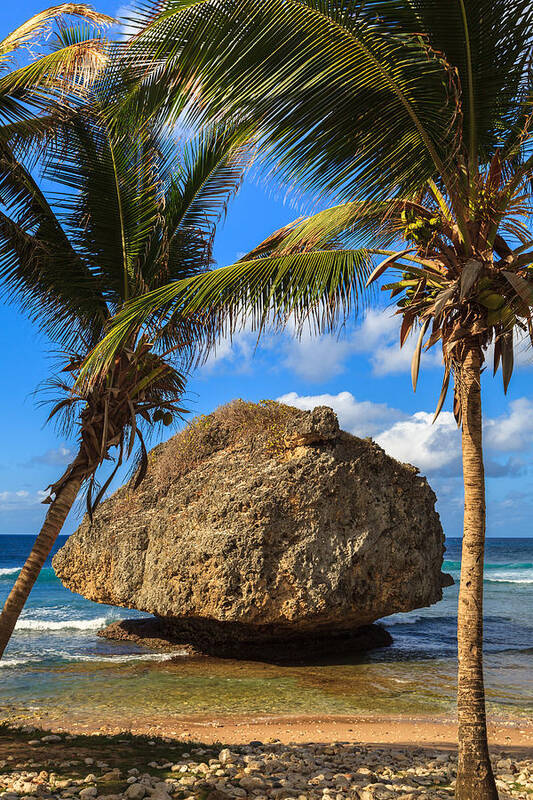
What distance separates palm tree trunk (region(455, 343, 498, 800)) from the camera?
216 inches

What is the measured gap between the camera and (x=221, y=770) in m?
6.42

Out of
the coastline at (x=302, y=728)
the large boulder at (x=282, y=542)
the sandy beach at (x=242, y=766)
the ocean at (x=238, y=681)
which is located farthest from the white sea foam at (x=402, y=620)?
the sandy beach at (x=242, y=766)

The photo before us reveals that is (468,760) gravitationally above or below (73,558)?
below

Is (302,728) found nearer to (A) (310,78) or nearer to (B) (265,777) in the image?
(B) (265,777)

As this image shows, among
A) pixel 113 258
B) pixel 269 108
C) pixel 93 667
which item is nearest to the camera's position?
pixel 269 108

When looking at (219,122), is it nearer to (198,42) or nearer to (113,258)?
(198,42)

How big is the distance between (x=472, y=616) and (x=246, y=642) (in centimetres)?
983

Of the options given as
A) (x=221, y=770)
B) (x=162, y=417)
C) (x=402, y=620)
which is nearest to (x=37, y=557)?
(x=162, y=417)

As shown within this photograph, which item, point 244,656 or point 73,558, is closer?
point 244,656

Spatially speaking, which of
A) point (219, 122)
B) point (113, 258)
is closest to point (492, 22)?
point (219, 122)

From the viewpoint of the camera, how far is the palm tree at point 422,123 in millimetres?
5207

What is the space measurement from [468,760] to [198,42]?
21.5ft

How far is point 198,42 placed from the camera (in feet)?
17.1

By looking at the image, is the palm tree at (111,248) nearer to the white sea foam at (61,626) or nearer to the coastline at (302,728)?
the coastline at (302,728)
